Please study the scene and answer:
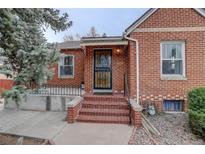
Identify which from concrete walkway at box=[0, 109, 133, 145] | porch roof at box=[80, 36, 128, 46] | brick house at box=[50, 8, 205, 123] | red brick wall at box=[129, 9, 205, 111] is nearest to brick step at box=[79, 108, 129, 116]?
brick house at box=[50, 8, 205, 123]

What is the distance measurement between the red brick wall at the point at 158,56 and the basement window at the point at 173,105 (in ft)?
0.67

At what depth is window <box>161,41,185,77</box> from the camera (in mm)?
9219

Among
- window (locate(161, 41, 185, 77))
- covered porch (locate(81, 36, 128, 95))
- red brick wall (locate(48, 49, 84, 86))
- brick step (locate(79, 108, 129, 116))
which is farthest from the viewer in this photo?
red brick wall (locate(48, 49, 84, 86))

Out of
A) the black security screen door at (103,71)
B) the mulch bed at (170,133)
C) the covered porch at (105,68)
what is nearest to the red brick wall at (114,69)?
the covered porch at (105,68)

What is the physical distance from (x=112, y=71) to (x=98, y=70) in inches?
28.5

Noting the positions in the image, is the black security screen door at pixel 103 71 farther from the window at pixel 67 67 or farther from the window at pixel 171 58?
the window at pixel 67 67

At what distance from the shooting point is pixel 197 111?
6.71 m

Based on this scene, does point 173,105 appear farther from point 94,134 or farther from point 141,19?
point 94,134

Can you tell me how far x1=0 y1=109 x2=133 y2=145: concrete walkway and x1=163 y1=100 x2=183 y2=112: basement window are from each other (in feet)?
9.21

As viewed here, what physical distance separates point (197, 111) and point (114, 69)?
503cm

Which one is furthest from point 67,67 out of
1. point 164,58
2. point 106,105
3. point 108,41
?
point 164,58

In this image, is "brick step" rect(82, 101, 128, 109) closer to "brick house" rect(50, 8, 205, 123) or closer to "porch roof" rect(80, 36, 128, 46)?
"brick house" rect(50, 8, 205, 123)

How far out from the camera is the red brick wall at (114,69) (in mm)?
10836
